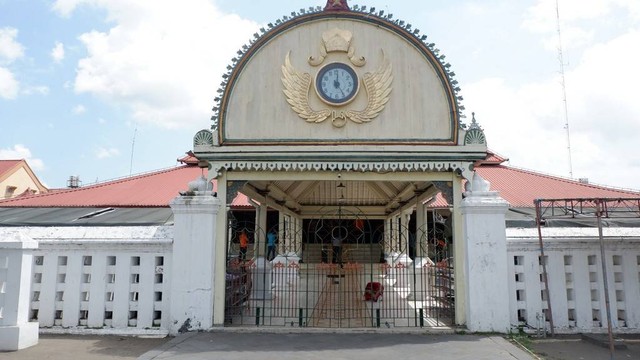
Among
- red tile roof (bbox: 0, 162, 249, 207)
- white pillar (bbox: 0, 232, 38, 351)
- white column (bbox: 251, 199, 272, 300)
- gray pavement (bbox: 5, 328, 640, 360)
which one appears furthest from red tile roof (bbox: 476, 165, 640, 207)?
white pillar (bbox: 0, 232, 38, 351)

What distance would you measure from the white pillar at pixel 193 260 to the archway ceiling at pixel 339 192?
Answer: 224 centimetres

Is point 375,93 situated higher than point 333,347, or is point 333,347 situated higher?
point 375,93

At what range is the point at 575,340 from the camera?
7.50 metres

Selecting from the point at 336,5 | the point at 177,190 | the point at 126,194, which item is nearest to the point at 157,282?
the point at 336,5

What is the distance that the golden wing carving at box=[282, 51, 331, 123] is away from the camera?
8.48 metres

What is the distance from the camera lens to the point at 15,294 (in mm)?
6766

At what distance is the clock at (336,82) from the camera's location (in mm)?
8531

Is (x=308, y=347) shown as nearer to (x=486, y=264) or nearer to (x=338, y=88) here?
(x=486, y=264)

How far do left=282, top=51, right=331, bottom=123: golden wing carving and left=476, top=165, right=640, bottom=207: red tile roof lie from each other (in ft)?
28.7

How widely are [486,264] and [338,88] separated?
4.05 meters

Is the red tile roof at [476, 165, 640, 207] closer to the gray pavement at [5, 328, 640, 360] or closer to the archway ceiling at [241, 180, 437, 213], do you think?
the archway ceiling at [241, 180, 437, 213]

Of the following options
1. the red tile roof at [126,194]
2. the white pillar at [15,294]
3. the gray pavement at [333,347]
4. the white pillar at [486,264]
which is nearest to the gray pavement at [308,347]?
the gray pavement at [333,347]

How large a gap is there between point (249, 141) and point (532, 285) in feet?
18.3

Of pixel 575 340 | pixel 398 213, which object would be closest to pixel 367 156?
pixel 575 340
